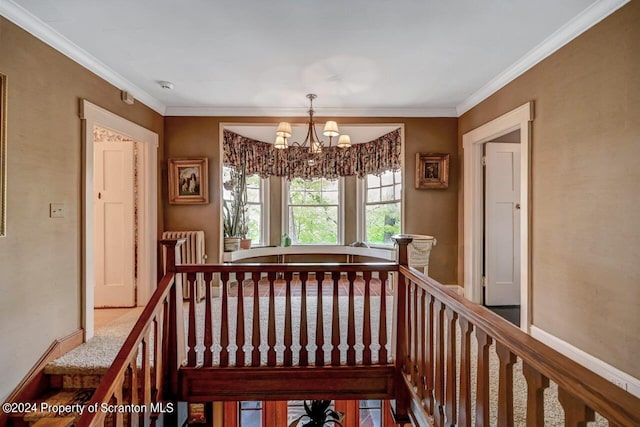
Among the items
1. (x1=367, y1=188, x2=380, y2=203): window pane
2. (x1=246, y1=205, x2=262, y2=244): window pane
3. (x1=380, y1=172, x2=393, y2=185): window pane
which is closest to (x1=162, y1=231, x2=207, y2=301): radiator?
(x1=246, y1=205, x2=262, y2=244): window pane

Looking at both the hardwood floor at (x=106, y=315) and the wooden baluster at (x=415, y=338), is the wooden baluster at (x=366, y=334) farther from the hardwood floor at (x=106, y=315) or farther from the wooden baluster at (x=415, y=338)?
the hardwood floor at (x=106, y=315)

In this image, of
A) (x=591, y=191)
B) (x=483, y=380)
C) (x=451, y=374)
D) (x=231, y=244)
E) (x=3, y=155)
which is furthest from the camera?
(x=231, y=244)

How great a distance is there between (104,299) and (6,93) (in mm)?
2545

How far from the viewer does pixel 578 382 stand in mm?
788

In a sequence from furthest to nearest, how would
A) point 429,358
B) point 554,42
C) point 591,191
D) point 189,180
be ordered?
point 189,180 → point 554,42 → point 591,191 → point 429,358

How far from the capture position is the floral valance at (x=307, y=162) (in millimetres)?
5145

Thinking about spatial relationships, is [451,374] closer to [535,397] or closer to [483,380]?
[483,380]

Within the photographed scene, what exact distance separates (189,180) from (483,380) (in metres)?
3.77

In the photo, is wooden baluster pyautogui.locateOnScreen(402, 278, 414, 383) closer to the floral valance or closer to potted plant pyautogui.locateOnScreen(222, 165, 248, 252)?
potted plant pyautogui.locateOnScreen(222, 165, 248, 252)

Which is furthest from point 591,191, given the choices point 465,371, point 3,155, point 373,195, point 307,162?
point 307,162

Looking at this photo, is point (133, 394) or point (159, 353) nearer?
point (133, 394)

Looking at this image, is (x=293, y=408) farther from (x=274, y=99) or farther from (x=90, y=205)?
(x=274, y=99)

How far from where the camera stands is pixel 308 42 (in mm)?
2465

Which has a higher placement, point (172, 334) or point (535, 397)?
point (535, 397)
